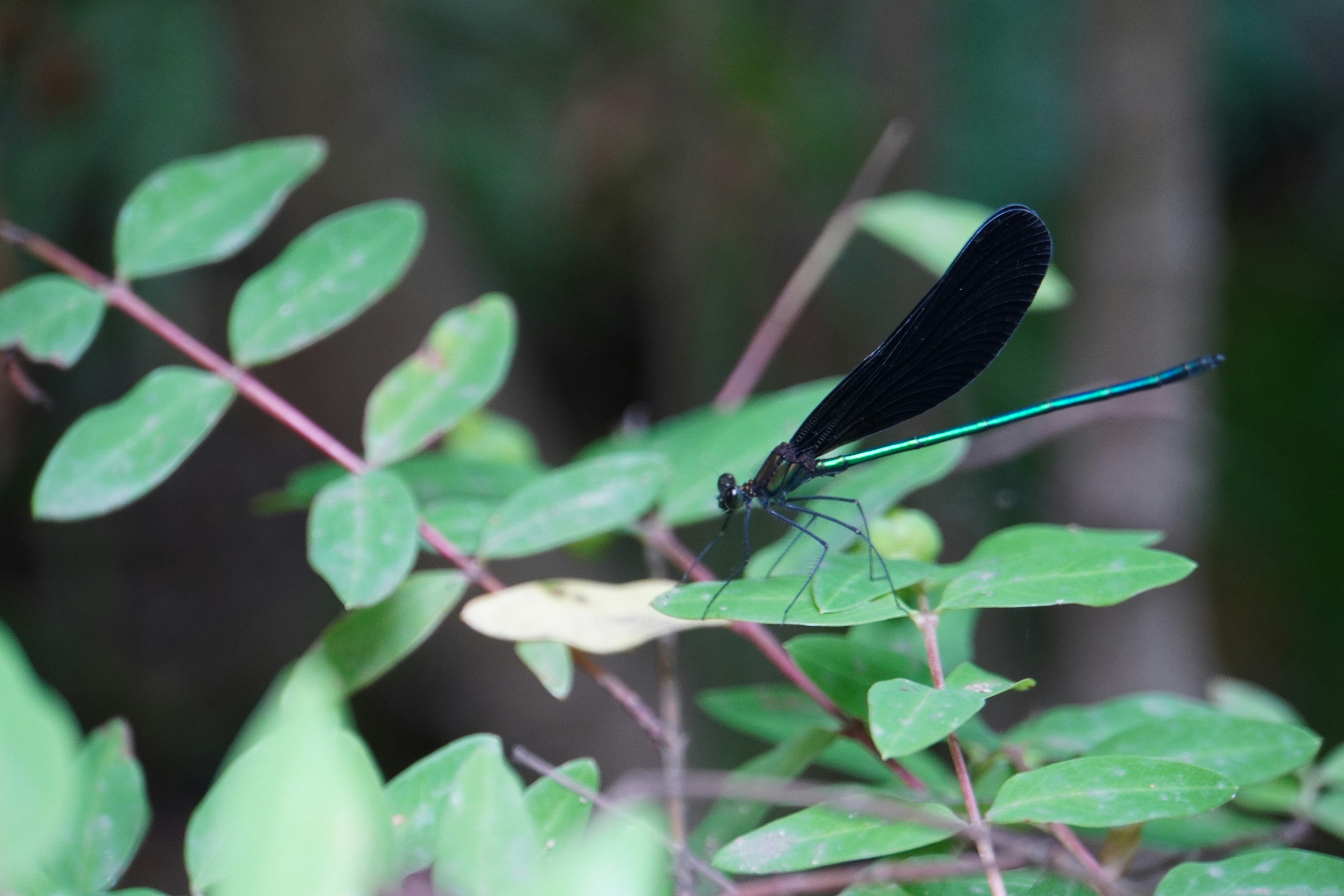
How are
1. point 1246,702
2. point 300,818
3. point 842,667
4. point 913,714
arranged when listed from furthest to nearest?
1. point 1246,702
2. point 842,667
3. point 913,714
4. point 300,818

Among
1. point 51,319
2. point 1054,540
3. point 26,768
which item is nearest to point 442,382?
point 51,319

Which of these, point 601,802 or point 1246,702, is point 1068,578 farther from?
point 1246,702

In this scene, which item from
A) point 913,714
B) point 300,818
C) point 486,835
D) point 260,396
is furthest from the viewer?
point 260,396

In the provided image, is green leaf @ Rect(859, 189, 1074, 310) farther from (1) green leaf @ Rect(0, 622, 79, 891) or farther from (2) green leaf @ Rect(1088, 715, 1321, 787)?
(1) green leaf @ Rect(0, 622, 79, 891)

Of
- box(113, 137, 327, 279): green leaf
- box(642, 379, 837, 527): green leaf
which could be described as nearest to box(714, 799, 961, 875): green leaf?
box(642, 379, 837, 527): green leaf

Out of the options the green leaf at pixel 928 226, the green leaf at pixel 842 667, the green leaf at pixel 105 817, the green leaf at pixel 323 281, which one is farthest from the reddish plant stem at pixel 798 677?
the green leaf at pixel 928 226

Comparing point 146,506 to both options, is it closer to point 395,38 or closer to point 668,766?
point 395,38

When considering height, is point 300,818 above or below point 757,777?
above
